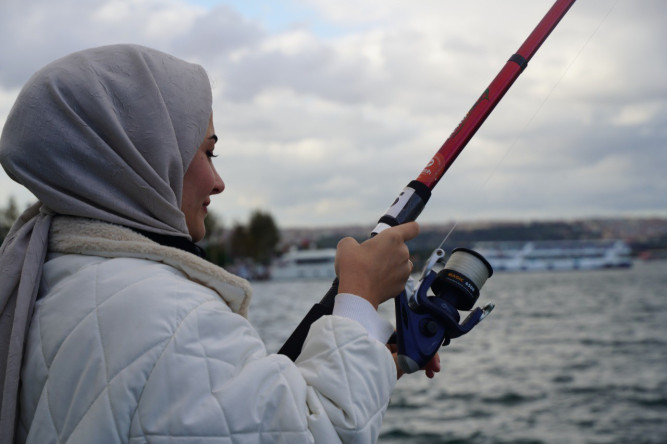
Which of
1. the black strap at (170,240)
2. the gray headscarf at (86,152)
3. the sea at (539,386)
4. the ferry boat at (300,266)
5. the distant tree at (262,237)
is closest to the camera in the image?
the gray headscarf at (86,152)

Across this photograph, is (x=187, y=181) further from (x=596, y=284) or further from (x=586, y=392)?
(x=596, y=284)

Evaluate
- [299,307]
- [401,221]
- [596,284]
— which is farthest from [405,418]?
[596,284]

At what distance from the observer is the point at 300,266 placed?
279 feet

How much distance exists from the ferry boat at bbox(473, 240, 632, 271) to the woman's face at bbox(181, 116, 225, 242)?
86119 mm

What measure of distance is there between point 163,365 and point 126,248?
316mm

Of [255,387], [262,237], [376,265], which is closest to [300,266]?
[262,237]

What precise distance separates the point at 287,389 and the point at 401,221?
887mm

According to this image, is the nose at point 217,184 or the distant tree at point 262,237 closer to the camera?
the nose at point 217,184

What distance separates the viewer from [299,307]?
44.2 metres

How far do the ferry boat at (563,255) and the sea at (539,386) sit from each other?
4995 cm

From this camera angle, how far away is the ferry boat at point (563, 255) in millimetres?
89062

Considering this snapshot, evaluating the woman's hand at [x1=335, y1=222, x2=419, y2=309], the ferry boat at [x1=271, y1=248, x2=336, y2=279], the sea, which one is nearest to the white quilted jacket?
the woman's hand at [x1=335, y1=222, x2=419, y2=309]

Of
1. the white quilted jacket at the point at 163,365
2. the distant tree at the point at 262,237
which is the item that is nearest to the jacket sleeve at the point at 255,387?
the white quilted jacket at the point at 163,365

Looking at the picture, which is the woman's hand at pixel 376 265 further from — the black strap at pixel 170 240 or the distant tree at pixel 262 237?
the distant tree at pixel 262 237
